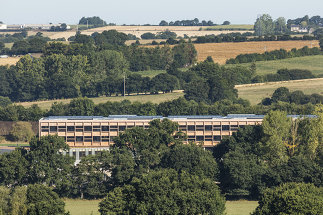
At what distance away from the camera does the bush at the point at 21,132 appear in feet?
434

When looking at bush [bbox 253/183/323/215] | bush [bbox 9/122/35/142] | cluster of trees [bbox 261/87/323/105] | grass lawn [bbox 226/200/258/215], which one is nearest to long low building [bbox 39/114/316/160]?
bush [bbox 9/122/35/142]

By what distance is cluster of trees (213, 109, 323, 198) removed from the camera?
301 feet

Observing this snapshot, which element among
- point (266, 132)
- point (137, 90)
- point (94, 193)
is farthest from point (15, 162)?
point (137, 90)

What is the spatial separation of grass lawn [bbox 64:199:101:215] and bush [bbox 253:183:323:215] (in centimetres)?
1993

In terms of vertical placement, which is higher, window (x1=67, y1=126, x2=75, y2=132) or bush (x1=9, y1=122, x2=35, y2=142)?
window (x1=67, y1=126, x2=75, y2=132)

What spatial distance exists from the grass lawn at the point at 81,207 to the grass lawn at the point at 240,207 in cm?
1471

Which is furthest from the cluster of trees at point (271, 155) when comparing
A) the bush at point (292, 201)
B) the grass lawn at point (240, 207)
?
the bush at point (292, 201)

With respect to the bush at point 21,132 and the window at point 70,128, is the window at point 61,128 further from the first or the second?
the bush at point 21,132

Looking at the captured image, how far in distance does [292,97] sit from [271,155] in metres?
66.6

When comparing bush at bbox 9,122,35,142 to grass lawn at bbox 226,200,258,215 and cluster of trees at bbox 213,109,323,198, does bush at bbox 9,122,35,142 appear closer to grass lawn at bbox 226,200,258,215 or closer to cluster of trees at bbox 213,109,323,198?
cluster of trees at bbox 213,109,323,198

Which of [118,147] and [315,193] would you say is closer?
[315,193]

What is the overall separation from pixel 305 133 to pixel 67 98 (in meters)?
94.4

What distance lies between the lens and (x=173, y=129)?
108438 mm

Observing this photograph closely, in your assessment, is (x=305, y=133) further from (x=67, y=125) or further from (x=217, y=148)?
(x=67, y=125)
